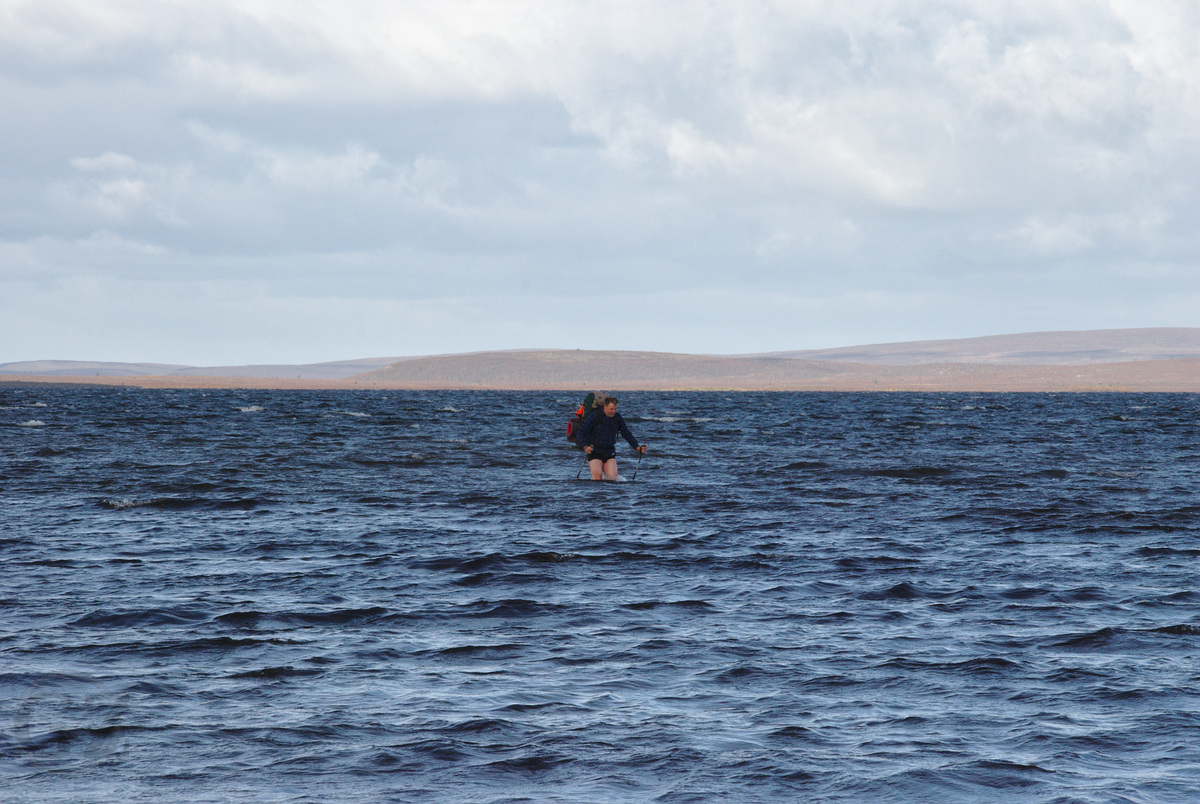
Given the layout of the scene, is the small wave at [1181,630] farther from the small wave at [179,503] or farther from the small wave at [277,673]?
the small wave at [179,503]

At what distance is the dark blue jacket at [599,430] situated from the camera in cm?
2283

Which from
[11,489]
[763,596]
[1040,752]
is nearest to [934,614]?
[763,596]

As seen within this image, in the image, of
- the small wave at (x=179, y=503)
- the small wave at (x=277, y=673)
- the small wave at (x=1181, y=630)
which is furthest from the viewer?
the small wave at (x=179, y=503)

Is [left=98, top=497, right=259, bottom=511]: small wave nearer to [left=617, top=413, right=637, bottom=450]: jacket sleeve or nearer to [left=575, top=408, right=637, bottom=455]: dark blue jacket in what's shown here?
[left=575, top=408, right=637, bottom=455]: dark blue jacket

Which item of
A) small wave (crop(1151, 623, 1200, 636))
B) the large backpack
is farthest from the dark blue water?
the large backpack

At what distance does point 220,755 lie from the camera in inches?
279

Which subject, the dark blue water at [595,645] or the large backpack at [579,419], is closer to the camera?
the dark blue water at [595,645]

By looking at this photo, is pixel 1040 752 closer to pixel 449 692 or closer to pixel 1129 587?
pixel 449 692

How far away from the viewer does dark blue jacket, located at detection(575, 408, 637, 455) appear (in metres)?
22.8

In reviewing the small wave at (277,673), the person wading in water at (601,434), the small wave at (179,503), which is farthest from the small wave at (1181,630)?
the small wave at (179,503)

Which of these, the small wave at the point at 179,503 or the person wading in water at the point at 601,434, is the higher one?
the person wading in water at the point at 601,434

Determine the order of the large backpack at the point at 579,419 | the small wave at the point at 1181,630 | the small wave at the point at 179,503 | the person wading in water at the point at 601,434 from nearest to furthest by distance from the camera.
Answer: the small wave at the point at 1181,630 < the small wave at the point at 179,503 < the person wading in water at the point at 601,434 < the large backpack at the point at 579,419

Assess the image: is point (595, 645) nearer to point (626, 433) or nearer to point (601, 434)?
point (626, 433)

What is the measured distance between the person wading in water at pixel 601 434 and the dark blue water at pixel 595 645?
1.12 m
